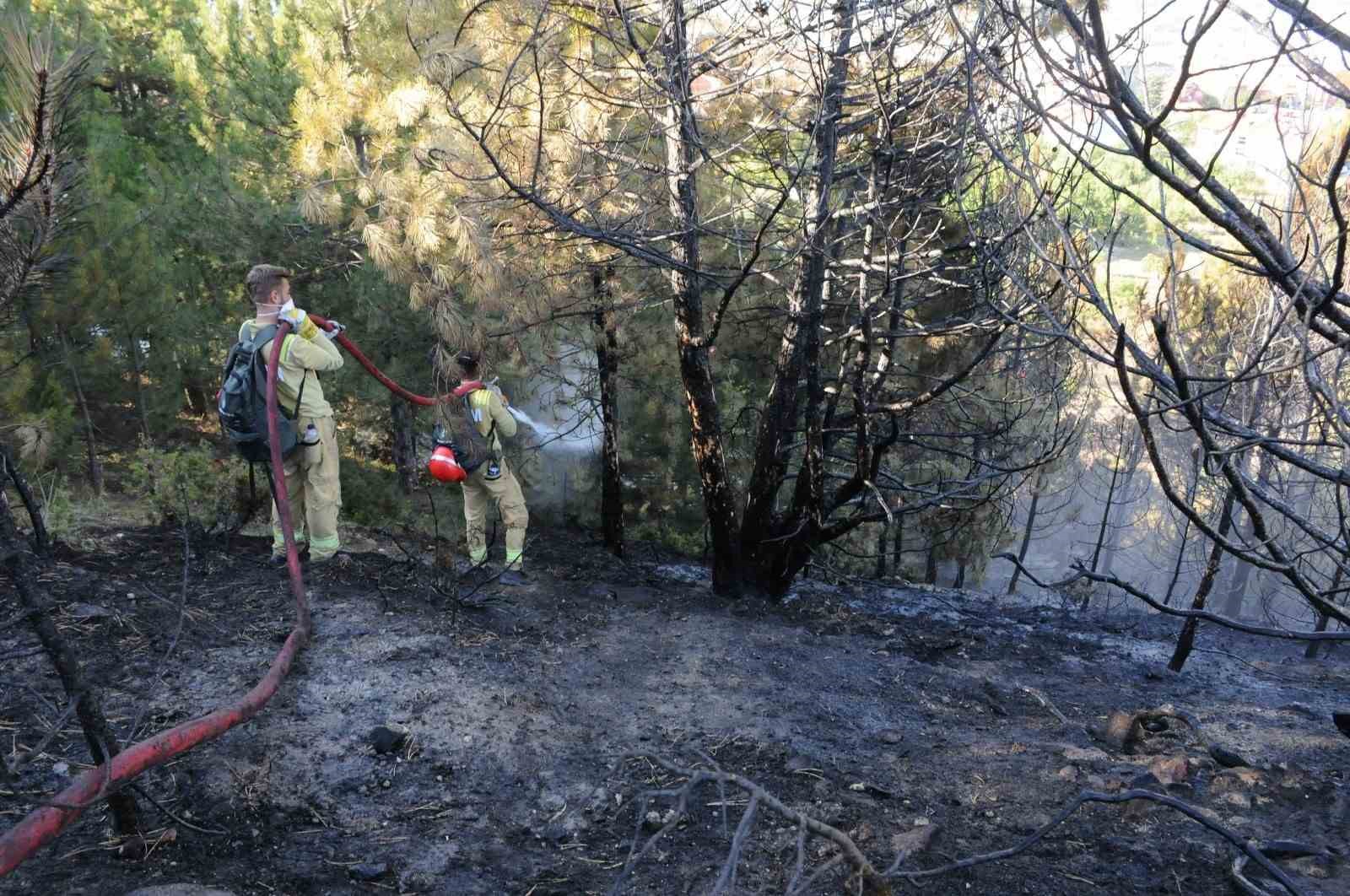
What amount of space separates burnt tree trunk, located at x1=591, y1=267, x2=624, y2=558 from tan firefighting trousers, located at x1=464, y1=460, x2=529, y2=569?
70.7 inches

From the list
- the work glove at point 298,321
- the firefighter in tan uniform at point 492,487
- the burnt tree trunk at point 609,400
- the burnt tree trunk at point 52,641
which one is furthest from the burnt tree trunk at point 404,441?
the burnt tree trunk at point 52,641

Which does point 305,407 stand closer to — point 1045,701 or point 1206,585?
point 1045,701

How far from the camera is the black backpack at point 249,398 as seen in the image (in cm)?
539

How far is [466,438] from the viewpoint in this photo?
6590 mm

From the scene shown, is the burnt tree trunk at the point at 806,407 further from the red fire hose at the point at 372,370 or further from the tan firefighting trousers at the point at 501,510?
the red fire hose at the point at 372,370

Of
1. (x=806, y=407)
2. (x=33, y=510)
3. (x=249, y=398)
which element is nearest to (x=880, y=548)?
(x=806, y=407)

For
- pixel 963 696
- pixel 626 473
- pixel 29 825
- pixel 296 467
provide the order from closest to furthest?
pixel 29 825 < pixel 963 696 < pixel 296 467 < pixel 626 473

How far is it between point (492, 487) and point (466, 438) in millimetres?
419

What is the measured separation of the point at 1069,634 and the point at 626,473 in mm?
5619

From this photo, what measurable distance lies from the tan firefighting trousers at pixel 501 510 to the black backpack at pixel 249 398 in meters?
1.53

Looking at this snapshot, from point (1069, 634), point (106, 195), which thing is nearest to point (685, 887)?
point (1069, 634)

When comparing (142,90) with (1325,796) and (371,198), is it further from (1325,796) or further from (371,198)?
(1325,796)

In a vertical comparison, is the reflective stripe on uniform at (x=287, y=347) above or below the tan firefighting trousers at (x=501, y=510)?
above

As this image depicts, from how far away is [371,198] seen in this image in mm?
7410
